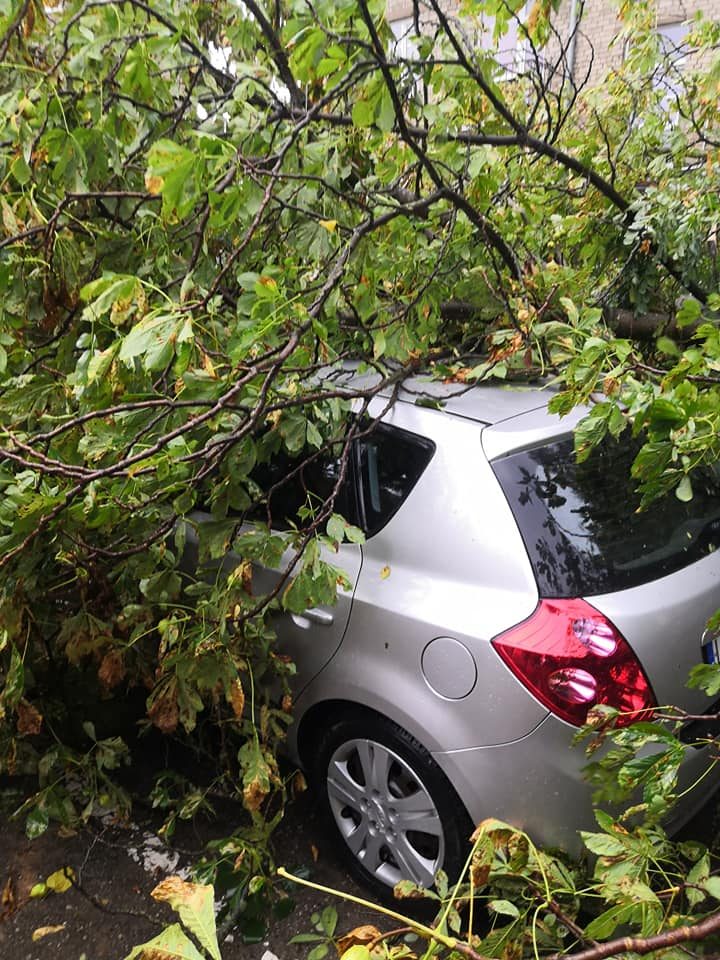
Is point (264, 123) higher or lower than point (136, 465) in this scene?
higher

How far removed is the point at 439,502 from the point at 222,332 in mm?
800

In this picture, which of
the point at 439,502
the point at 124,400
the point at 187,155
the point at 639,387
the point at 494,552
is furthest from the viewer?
the point at 439,502

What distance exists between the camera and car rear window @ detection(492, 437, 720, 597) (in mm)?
1926

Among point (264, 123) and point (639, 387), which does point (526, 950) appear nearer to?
point (639, 387)

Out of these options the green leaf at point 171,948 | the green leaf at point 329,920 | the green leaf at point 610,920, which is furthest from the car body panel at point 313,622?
the green leaf at point 171,948

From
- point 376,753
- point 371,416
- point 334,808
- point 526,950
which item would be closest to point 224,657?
point 376,753

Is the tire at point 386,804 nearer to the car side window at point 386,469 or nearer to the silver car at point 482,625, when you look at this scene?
the silver car at point 482,625

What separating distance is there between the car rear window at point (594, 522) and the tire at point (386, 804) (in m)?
0.66

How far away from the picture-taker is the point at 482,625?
191 cm

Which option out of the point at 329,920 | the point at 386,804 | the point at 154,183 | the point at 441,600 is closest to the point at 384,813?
the point at 386,804

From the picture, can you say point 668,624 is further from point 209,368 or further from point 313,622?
point 209,368

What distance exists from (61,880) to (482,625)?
161 cm

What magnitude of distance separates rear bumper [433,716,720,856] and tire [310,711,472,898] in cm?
9

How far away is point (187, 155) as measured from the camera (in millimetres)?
1522
